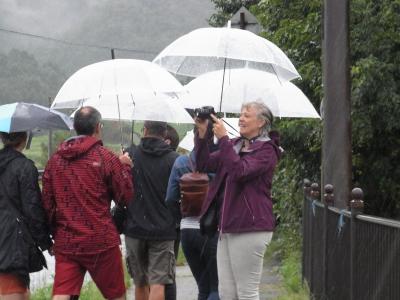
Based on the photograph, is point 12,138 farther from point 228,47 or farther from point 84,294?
point 84,294

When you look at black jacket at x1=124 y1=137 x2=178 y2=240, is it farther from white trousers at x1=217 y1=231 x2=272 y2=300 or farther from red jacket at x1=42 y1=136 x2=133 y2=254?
Answer: white trousers at x1=217 y1=231 x2=272 y2=300

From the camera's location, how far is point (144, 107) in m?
6.88

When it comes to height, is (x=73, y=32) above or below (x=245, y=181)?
above

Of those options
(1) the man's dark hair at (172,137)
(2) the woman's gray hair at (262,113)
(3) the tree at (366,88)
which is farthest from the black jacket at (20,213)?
(3) the tree at (366,88)

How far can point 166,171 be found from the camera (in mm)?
6680

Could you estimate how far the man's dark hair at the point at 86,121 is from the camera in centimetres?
568

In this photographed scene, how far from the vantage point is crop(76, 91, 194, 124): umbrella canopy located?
22.1 feet

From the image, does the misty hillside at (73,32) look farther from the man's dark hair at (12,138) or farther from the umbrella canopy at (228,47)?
the man's dark hair at (12,138)

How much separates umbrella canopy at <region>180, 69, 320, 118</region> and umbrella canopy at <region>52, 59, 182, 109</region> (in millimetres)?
411

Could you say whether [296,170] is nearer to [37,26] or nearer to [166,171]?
[166,171]

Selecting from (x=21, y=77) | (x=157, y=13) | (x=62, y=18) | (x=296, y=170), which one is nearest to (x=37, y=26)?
(x=62, y=18)

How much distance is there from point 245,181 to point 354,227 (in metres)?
0.91

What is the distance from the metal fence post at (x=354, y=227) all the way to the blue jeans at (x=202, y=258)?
3.61ft

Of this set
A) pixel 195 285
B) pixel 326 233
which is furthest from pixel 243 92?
pixel 195 285
